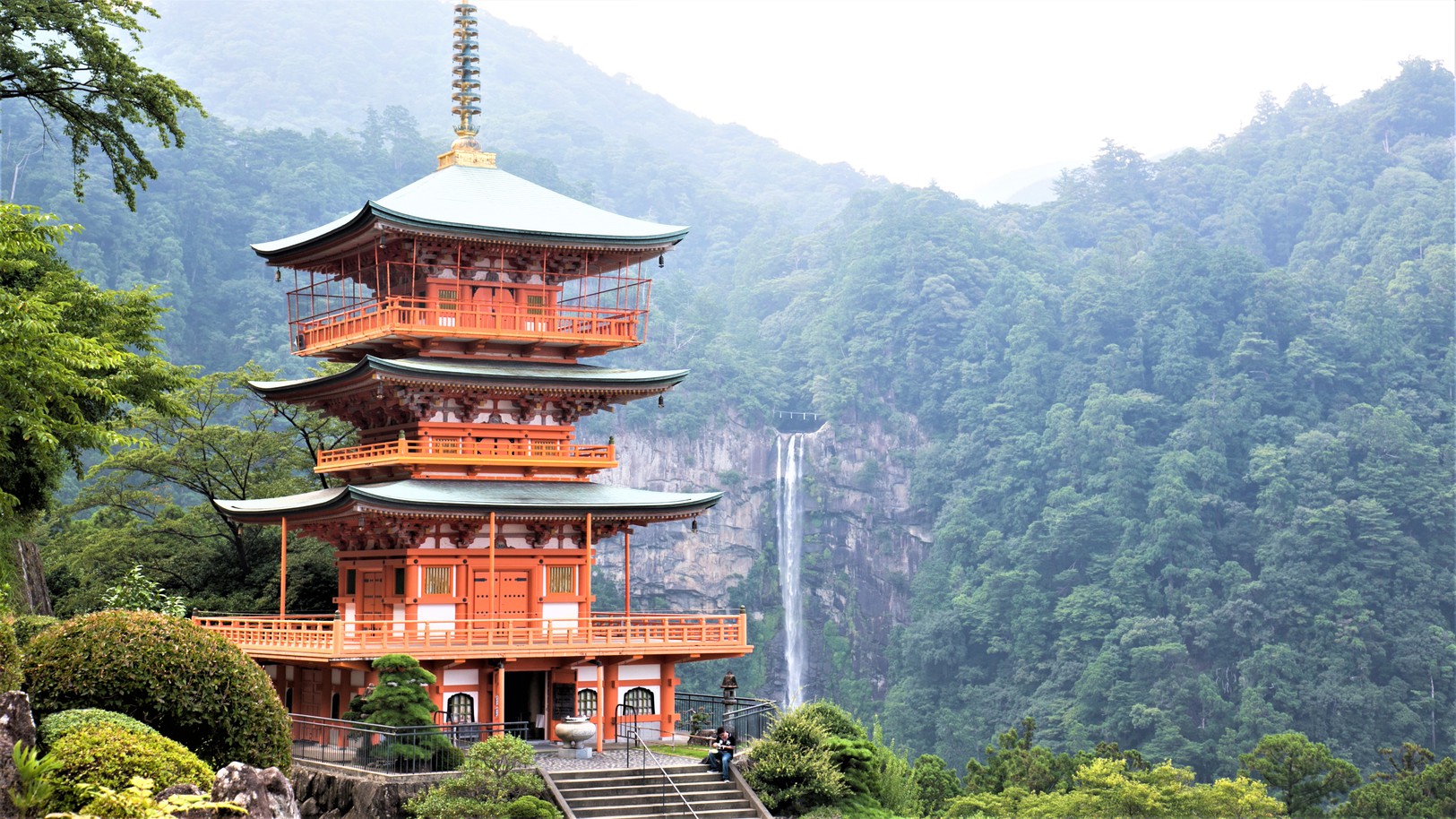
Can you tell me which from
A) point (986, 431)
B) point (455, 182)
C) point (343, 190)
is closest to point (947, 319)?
point (986, 431)

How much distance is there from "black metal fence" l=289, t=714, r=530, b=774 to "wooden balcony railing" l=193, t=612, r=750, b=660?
54.8 inches

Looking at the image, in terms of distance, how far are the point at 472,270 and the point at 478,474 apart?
419 cm

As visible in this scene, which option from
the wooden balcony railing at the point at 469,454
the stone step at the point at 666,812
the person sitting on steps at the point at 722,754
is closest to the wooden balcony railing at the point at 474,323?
the wooden balcony railing at the point at 469,454

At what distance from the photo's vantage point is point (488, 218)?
3052 cm

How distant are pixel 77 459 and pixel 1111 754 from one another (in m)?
28.7

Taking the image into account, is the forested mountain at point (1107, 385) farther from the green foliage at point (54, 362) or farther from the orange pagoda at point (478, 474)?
the green foliage at point (54, 362)

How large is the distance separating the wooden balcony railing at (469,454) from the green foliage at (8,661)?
14105 millimetres

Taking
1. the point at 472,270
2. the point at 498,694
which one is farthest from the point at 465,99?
the point at 498,694

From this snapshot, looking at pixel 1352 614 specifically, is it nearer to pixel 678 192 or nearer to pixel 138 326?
pixel 138 326

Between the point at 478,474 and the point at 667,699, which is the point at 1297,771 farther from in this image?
the point at 478,474

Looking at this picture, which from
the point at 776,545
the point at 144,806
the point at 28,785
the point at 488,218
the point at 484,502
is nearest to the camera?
the point at 144,806

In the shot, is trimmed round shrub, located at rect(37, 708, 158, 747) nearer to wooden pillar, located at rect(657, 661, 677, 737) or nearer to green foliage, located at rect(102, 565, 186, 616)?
wooden pillar, located at rect(657, 661, 677, 737)

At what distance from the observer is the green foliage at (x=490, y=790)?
2216cm

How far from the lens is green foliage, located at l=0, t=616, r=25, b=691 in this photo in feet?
48.8
